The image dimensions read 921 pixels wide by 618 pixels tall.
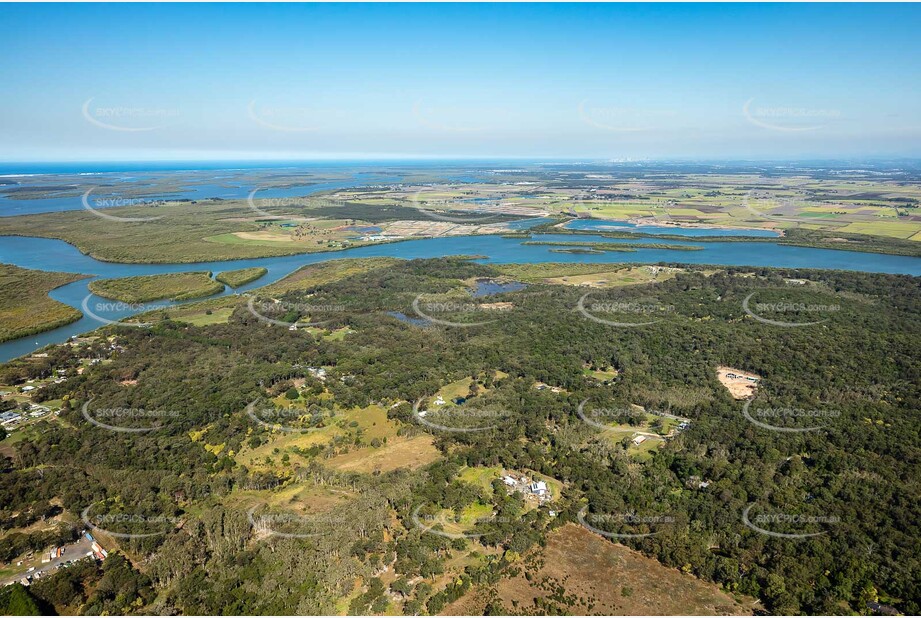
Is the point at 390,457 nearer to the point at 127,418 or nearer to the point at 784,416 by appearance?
the point at 127,418

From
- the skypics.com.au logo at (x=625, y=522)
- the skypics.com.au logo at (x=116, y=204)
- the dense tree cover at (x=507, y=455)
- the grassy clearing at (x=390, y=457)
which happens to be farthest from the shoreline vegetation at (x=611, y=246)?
the skypics.com.au logo at (x=116, y=204)

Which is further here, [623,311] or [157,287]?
[157,287]

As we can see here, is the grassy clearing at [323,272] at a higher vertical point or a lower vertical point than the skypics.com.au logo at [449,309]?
higher

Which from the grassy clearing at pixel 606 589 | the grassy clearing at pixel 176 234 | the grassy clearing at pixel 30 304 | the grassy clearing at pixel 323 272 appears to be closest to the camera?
the grassy clearing at pixel 606 589

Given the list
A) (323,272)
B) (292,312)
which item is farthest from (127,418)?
(323,272)

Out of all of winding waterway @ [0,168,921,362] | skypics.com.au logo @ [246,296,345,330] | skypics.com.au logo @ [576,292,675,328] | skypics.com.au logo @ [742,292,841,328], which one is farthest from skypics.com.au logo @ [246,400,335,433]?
skypics.com.au logo @ [742,292,841,328]

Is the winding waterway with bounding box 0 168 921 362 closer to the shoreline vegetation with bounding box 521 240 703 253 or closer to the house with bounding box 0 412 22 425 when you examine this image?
the shoreline vegetation with bounding box 521 240 703 253

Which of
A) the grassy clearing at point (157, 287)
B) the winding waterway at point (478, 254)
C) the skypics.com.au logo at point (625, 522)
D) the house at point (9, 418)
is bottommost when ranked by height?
the skypics.com.au logo at point (625, 522)

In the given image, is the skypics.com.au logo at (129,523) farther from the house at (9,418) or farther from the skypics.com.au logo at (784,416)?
the skypics.com.au logo at (784,416)
